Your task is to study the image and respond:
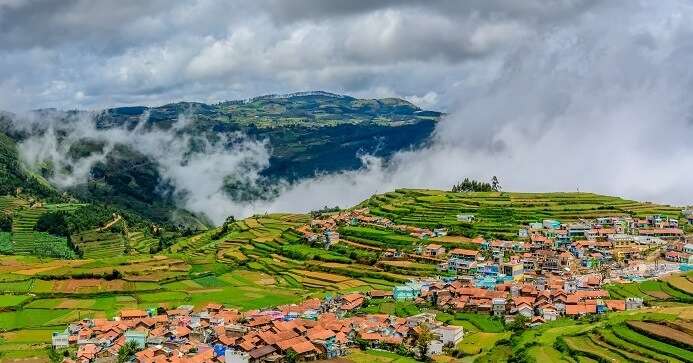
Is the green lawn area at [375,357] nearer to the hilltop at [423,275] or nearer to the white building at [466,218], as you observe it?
the hilltop at [423,275]

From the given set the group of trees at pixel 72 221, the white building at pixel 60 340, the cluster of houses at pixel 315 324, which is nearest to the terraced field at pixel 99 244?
the group of trees at pixel 72 221

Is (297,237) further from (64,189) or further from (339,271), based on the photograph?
(64,189)

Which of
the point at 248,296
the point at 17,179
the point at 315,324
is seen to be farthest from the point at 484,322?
the point at 17,179

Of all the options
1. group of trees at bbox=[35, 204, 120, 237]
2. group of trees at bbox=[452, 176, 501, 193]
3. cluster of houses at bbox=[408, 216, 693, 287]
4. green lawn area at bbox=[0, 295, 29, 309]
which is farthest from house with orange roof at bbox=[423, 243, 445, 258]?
group of trees at bbox=[35, 204, 120, 237]

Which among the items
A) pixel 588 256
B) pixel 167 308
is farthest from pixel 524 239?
pixel 167 308

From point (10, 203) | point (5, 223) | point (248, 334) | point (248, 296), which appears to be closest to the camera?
point (248, 334)

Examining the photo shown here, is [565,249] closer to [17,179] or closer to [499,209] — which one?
[499,209]
